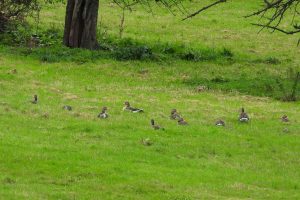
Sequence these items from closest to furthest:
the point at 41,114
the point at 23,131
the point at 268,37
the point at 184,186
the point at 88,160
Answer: the point at 184,186
the point at 88,160
the point at 23,131
the point at 41,114
the point at 268,37

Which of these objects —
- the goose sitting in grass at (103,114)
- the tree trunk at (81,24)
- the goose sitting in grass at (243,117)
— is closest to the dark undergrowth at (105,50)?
the tree trunk at (81,24)

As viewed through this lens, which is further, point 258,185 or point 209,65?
point 209,65

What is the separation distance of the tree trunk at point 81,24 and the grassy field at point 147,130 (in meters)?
1.67

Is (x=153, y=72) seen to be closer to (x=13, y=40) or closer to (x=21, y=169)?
(x=13, y=40)

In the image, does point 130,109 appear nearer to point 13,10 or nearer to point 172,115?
point 172,115

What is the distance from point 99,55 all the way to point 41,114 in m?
10.0

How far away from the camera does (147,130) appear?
18875 millimetres

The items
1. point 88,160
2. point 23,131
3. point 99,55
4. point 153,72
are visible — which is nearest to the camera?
point 88,160

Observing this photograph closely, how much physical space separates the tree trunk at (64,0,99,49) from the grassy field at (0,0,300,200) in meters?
1.67

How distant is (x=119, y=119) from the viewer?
20047mm

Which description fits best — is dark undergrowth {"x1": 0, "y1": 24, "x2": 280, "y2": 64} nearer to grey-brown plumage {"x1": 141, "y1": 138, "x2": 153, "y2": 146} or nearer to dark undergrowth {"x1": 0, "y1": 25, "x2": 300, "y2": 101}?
dark undergrowth {"x1": 0, "y1": 25, "x2": 300, "y2": 101}

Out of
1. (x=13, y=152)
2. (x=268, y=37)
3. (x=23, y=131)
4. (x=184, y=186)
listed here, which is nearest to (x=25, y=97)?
(x=23, y=131)

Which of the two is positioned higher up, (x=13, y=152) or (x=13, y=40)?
(x=13, y=152)

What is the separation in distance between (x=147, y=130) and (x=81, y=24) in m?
13.1
